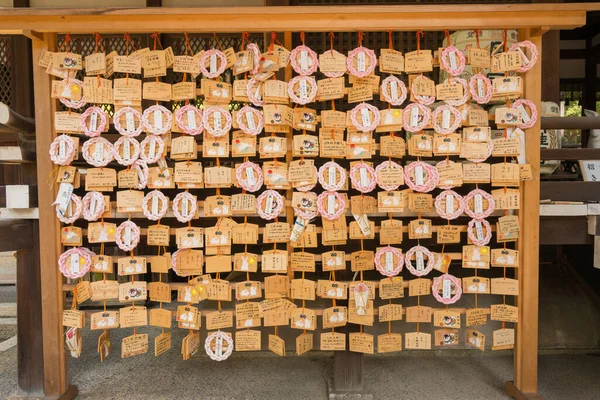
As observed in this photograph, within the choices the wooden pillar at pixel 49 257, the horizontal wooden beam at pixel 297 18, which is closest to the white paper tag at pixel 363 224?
the horizontal wooden beam at pixel 297 18

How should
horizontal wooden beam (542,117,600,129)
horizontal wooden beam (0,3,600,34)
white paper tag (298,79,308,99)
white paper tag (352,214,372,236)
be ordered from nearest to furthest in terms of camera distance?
horizontal wooden beam (0,3,600,34) → white paper tag (298,79,308,99) → white paper tag (352,214,372,236) → horizontal wooden beam (542,117,600,129)

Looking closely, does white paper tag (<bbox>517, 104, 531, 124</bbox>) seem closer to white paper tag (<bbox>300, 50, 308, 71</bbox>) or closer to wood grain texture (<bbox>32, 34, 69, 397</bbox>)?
white paper tag (<bbox>300, 50, 308, 71</bbox>)

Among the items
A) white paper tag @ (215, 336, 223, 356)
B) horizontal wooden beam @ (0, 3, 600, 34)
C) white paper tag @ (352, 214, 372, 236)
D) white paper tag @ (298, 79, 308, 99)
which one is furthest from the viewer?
white paper tag @ (215, 336, 223, 356)

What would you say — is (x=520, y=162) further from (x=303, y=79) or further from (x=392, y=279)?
(x=303, y=79)

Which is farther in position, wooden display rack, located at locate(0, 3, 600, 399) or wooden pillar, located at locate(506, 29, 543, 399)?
wooden pillar, located at locate(506, 29, 543, 399)

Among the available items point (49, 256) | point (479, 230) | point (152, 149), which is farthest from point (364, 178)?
point (49, 256)

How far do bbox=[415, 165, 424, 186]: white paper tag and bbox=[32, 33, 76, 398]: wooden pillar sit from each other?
3.18 metres

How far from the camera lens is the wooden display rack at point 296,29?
10.4 feet

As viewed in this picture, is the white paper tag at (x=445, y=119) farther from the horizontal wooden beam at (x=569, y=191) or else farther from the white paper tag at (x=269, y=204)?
the white paper tag at (x=269, y=204)

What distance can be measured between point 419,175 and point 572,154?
1.59m

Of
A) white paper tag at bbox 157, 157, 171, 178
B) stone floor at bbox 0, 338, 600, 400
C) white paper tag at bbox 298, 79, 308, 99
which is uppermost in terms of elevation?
white paper tag at bbox 298, 79, 308, 99

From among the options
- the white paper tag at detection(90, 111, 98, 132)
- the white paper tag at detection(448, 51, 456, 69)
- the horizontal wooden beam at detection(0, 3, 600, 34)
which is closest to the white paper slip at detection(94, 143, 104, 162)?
the white paper tag at detection(90, 111, 98, 132)

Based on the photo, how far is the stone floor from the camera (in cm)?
365

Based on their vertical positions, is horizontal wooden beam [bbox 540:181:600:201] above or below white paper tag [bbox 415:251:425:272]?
above
